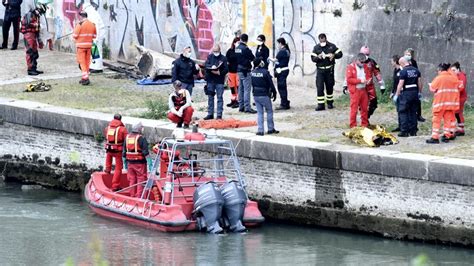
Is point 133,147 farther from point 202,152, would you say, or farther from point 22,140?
point 22,140

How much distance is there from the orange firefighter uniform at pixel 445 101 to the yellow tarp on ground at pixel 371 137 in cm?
72

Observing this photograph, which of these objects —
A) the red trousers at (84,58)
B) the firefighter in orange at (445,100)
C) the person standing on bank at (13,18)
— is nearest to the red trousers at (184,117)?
the firefighter in orange at (445,100)

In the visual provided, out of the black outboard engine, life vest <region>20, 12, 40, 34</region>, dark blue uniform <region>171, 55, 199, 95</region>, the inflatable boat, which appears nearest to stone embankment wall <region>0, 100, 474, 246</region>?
the inflatable boat

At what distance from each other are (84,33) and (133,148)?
272 inches

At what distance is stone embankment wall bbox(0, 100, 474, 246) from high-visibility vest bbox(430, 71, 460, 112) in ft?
4.30

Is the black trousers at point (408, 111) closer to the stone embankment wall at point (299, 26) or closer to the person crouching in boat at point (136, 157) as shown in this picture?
the stone embankment wall at point (299, 26)

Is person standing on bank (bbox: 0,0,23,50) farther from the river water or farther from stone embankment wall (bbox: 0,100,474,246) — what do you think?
the river water

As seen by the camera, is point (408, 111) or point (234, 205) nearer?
point (234, 205)

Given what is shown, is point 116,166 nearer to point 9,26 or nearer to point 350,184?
point 350,184

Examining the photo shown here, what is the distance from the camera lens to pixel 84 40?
93.8ft

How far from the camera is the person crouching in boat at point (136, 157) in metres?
22.1

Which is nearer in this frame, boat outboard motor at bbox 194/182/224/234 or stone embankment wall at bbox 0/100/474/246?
stone embankment wall at bbox 0/100/474/246

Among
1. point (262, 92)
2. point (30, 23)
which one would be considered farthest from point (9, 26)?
point (262, 92)

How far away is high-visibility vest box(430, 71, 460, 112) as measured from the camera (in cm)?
2233
